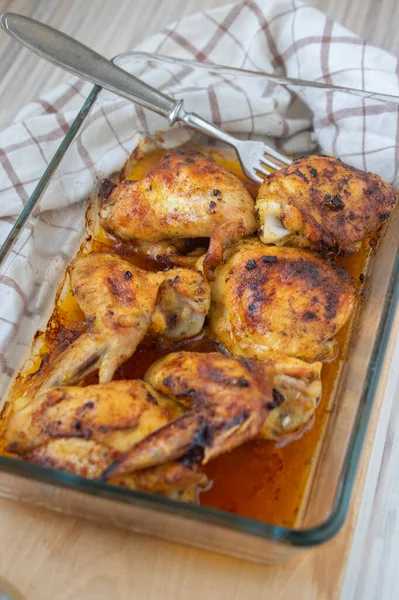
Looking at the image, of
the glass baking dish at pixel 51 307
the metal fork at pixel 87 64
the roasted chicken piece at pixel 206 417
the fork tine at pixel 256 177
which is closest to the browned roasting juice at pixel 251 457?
the glass baking dish at pixel 51 307

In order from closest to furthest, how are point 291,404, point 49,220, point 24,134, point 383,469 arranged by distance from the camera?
1. point 291,404
2. point 383,469
3. point 49,220
4. point 24,134

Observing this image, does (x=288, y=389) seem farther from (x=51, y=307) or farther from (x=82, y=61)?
(x=82, y=61)

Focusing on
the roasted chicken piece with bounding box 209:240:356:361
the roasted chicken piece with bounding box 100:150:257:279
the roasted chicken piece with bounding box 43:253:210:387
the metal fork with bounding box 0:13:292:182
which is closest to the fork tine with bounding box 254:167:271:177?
the metal fork with bounding box 0:13:292:182

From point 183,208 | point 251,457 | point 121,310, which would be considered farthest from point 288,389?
point 183,208

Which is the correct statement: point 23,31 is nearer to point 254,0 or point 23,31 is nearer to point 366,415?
point 254,0

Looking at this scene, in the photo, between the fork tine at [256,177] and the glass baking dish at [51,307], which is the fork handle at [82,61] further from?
the fork tine at [256,177]

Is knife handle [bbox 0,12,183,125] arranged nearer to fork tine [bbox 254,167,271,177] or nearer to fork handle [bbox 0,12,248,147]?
fork handle [bbox 0,12,248,147]

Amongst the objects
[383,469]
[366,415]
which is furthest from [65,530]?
[383,469]
